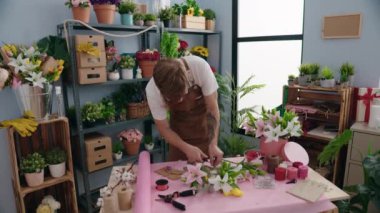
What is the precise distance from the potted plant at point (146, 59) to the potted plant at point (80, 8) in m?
0.59

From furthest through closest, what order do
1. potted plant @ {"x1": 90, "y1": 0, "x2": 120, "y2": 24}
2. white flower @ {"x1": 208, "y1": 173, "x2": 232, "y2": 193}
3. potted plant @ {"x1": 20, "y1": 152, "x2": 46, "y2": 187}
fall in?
potted plant @ {"x1": 90, "y1": 0, "x2": 120, "y2": 24} < potted plant @ {"x1": 20, "y1": 152, "x2": 46, "y2": 187} < white flower @ {"x1": 208, "y1": 173, "x2": 232, "y2": 193}

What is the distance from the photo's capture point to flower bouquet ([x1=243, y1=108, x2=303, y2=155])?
1.50 m

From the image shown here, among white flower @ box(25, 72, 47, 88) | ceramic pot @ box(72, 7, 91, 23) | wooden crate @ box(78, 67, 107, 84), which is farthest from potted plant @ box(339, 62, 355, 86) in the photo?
white flower @ box(25, 72, 47, 88)

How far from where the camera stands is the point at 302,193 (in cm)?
129

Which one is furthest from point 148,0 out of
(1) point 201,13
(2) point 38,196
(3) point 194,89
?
(2) point 38,196

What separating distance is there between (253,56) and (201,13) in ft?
2.68

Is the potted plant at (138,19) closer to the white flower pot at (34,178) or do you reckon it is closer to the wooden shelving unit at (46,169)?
the wooden shelving unit at (46,169)

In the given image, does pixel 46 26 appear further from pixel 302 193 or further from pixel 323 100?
pixel 323 100

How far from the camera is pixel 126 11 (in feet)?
8.46

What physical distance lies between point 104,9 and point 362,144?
92.8 inches

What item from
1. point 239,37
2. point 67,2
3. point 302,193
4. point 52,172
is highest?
point 67,2

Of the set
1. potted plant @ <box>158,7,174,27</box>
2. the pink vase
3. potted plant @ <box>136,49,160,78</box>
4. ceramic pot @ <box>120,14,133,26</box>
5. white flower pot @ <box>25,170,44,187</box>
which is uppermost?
potted plant @ <box>158,7,174,27</box>

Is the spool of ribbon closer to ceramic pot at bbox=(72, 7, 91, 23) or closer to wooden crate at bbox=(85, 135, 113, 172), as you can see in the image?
wooden crate at bbox=(85, 135, 113, 172)

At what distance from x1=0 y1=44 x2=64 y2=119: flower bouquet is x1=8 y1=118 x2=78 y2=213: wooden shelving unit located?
0.50 feet
